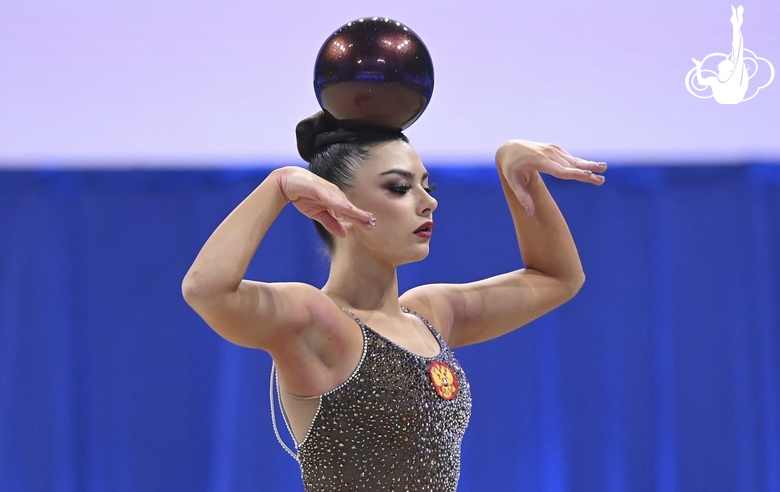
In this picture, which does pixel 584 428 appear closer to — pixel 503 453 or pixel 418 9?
pixel 503 453

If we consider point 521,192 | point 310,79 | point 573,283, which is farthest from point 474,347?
point 521,192

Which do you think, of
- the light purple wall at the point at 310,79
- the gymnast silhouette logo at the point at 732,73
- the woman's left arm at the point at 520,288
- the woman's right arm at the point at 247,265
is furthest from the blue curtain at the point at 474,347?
the woman's right arm at the point at 247,265

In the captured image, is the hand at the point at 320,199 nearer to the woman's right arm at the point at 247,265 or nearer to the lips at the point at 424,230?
the woman's right arm at the point at 247,265

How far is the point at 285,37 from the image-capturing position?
9.35 ft

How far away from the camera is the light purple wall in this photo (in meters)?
2.80

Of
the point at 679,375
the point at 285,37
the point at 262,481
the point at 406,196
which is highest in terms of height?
the point at 285,37

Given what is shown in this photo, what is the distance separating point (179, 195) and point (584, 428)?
148 cm

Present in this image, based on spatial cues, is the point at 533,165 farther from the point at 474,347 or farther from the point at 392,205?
the point at 474,347

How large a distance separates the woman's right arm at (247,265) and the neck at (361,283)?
18 cm

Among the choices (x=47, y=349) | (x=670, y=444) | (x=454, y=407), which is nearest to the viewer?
(x=454, y=407)

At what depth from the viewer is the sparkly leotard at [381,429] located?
1348mm

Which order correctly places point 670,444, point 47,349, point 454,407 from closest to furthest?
point 454,407, point 47,349, point 670,444

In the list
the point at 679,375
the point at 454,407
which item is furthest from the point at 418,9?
the point at 454,407

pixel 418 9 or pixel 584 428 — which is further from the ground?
pixel 418 9
